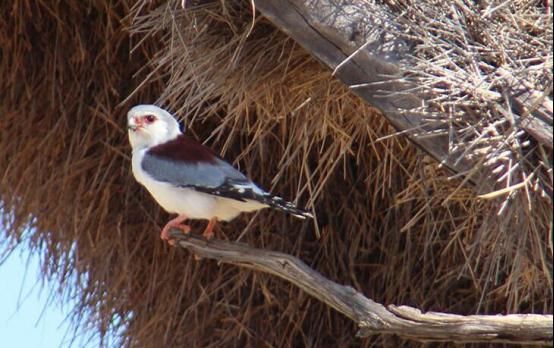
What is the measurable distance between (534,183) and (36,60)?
3.89 ft

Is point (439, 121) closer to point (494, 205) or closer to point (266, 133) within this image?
point (494, 205)

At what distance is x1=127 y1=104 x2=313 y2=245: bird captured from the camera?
1.93 meters

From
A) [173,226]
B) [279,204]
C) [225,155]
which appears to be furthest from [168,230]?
[225,155]

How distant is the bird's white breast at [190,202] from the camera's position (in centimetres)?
198

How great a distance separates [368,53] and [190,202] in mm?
536

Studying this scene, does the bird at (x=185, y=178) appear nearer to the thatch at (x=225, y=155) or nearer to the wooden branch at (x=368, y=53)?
the thatch at (x=225, y=155)

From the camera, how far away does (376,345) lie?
2.17 m

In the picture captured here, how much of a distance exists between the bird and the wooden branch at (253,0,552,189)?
341mm

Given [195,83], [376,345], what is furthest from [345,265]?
[195,83]

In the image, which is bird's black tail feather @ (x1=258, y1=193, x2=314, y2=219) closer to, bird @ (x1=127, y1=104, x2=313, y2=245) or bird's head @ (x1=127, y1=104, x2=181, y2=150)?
bird @ (x1=127, y1=104, x2=313, y2=245)

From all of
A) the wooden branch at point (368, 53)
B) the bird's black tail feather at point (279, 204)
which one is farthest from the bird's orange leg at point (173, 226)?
the wooden branch at point (368, 53)

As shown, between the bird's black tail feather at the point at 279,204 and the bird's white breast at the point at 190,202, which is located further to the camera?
the bird's white breast at the point at 190,202

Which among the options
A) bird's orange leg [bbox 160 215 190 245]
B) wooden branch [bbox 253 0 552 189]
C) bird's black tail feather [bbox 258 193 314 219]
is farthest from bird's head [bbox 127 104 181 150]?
wooden branch [bbox 253 0 552 189]

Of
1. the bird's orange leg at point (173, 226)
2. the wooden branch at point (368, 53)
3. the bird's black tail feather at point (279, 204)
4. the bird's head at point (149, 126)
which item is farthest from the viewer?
the bird's head at point (149, 126)
